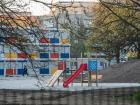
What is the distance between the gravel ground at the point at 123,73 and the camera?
41750mm

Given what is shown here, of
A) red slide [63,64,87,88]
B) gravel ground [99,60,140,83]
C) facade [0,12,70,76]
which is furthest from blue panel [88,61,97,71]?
facade [0,12,70,76]

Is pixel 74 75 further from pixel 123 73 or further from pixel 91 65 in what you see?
pixel 123 73

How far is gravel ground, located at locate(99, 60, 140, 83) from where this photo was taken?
137 ft

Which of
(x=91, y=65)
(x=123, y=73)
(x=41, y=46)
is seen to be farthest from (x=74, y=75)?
(x=41, y=46)

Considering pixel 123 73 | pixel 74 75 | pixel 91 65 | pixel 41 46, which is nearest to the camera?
pixel 41 46

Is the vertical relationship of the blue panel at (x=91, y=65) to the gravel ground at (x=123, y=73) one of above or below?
above

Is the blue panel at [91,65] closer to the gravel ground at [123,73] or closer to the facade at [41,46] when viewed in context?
the gravel ground at [123,73]

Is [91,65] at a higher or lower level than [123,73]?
higher

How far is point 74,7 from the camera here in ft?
39.4

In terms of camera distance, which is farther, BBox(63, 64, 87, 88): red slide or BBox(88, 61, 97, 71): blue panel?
BBox(88, 61, 97, 71): blue panel

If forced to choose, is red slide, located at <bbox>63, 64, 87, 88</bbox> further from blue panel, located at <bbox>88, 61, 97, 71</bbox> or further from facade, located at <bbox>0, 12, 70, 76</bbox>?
facade, located at <bbox>0, 12, 70, 76</bbox>

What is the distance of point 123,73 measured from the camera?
45.0 m

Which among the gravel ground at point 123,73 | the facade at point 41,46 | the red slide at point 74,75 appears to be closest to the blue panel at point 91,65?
the red slide at point 74,75

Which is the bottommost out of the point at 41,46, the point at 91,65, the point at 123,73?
the point at 123,73
